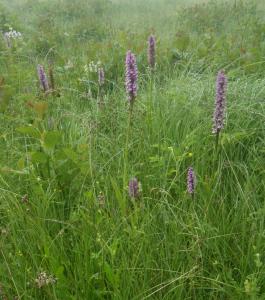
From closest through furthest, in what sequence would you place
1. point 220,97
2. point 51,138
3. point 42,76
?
point 220,97, point 51,138, point 42,76

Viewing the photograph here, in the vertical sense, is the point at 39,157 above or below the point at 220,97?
below

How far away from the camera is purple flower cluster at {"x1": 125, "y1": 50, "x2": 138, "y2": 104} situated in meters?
1.85

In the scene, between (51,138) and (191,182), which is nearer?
(191,182)

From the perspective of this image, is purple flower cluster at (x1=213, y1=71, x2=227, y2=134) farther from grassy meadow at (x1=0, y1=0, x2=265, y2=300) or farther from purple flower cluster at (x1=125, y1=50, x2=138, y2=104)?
purple flower cluster at (x1=125, y1=50, x2=138, y2=104)

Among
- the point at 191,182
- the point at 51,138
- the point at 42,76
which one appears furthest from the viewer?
the point at 42,76

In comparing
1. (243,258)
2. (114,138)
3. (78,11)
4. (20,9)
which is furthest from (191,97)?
(20,9)

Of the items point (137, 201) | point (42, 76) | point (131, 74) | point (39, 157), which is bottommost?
point (137, 201)

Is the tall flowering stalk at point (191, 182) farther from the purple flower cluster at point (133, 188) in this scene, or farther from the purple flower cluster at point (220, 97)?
the purple flower cluster at point (220, 97)

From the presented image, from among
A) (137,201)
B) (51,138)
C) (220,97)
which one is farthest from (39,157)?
(220,97)

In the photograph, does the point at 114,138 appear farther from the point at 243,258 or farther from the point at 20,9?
the point at 20,9

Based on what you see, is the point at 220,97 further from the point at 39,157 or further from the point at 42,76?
the point at 42,76

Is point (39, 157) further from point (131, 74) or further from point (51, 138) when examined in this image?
point (131, 74)

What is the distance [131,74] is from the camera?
1.86 meters

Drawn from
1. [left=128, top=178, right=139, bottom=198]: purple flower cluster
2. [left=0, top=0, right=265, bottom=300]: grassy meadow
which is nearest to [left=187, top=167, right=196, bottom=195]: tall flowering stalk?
[left=0, top=0, right=265, bottom=300]: grassy meadow
